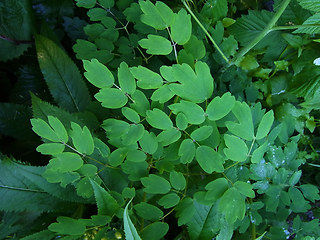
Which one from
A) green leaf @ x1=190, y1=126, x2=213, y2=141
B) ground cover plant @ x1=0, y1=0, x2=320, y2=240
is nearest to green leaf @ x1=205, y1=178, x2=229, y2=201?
ground cover plant @ x1=0, y1=0, x2=320, y2=240

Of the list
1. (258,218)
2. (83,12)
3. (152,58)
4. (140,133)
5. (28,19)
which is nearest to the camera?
(140,133)

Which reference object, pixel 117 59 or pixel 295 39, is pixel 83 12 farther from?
pixel 295 39

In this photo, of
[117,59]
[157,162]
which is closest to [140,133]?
[157,162]

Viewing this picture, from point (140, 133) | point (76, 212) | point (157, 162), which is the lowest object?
point (76, 212)

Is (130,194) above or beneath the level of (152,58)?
beneath

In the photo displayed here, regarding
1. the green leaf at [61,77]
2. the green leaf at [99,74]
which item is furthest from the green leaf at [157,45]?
the green leaf at [61,77]

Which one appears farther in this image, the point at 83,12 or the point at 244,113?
the point at 83,12

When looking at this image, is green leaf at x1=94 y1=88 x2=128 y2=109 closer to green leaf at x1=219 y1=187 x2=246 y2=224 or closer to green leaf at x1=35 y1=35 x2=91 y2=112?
green leaf at x1=219 y1=187 x2=246 y2=224
